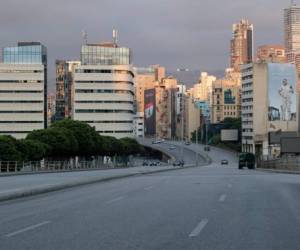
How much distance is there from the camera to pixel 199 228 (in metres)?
13.1

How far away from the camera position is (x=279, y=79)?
19575 centimetres

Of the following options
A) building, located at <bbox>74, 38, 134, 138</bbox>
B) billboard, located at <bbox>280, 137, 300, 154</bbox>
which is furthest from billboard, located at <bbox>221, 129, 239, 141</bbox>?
billboard, located at <bbox>280, 137, 300, 154</bbox>

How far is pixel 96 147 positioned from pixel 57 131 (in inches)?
665

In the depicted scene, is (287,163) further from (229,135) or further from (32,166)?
(229,135)

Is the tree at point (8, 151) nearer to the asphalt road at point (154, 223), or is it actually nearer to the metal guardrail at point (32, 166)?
the metal guardrail at point (32, 166)

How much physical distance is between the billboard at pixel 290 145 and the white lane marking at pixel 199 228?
248 ft

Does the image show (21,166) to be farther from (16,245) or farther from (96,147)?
(16,245)

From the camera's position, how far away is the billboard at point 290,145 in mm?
87750

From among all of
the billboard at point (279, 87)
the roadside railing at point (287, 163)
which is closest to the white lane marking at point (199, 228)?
the roadside railing at point (287, 163)

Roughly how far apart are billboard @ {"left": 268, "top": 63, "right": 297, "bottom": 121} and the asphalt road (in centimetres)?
17758

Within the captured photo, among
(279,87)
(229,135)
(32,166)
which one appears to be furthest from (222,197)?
(279,87)

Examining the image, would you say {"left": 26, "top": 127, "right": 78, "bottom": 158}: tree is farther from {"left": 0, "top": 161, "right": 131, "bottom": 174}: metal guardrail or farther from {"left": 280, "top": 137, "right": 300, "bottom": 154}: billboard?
{"left": 280, "top": 137, "right": 300, "bottom": 154}: billboard

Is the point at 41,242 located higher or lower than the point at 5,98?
lower

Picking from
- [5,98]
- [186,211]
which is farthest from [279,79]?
[186,211]
